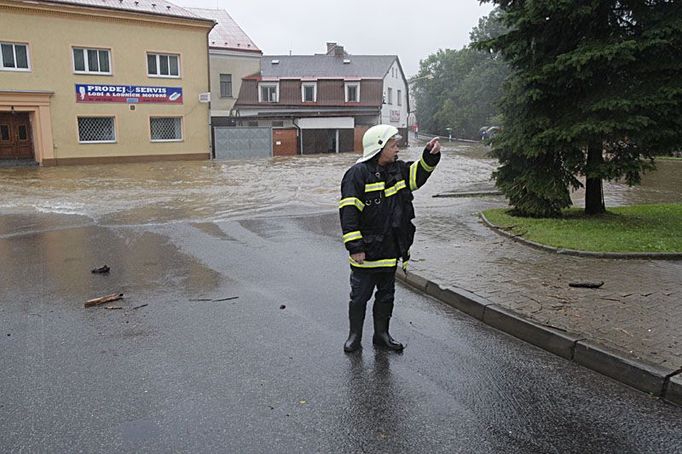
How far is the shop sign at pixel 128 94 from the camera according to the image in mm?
29203

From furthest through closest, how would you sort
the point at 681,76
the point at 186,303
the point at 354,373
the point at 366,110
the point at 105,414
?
the point at 366,110
the point at 681,76
the point at 186,303
the point at 354,373
the point at 105,414

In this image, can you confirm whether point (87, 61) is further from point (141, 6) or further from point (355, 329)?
point (355, 329)

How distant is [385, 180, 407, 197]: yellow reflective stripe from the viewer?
15.4 ft

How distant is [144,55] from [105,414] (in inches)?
1204

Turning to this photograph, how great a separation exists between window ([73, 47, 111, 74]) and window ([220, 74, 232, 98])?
14337 millimetres

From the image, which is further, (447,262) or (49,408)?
(447,262)

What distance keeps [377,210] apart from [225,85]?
138 ft

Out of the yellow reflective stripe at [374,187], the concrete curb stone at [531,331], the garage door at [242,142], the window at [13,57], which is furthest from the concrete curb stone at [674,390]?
the garage door at [242,142]

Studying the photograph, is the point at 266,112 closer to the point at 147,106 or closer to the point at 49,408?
the point at 147,106

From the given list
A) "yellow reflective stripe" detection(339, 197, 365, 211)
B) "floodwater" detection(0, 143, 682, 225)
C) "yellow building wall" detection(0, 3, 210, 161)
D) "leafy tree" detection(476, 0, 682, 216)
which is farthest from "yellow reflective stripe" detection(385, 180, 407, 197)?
"yellow building wall" detection(0, 3, 210, 161)

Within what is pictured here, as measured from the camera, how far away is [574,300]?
580cm

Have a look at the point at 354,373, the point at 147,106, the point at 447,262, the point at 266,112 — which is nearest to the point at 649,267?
the point at 447,262

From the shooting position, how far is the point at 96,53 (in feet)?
97.1

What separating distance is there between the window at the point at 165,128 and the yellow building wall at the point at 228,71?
1161 cm
